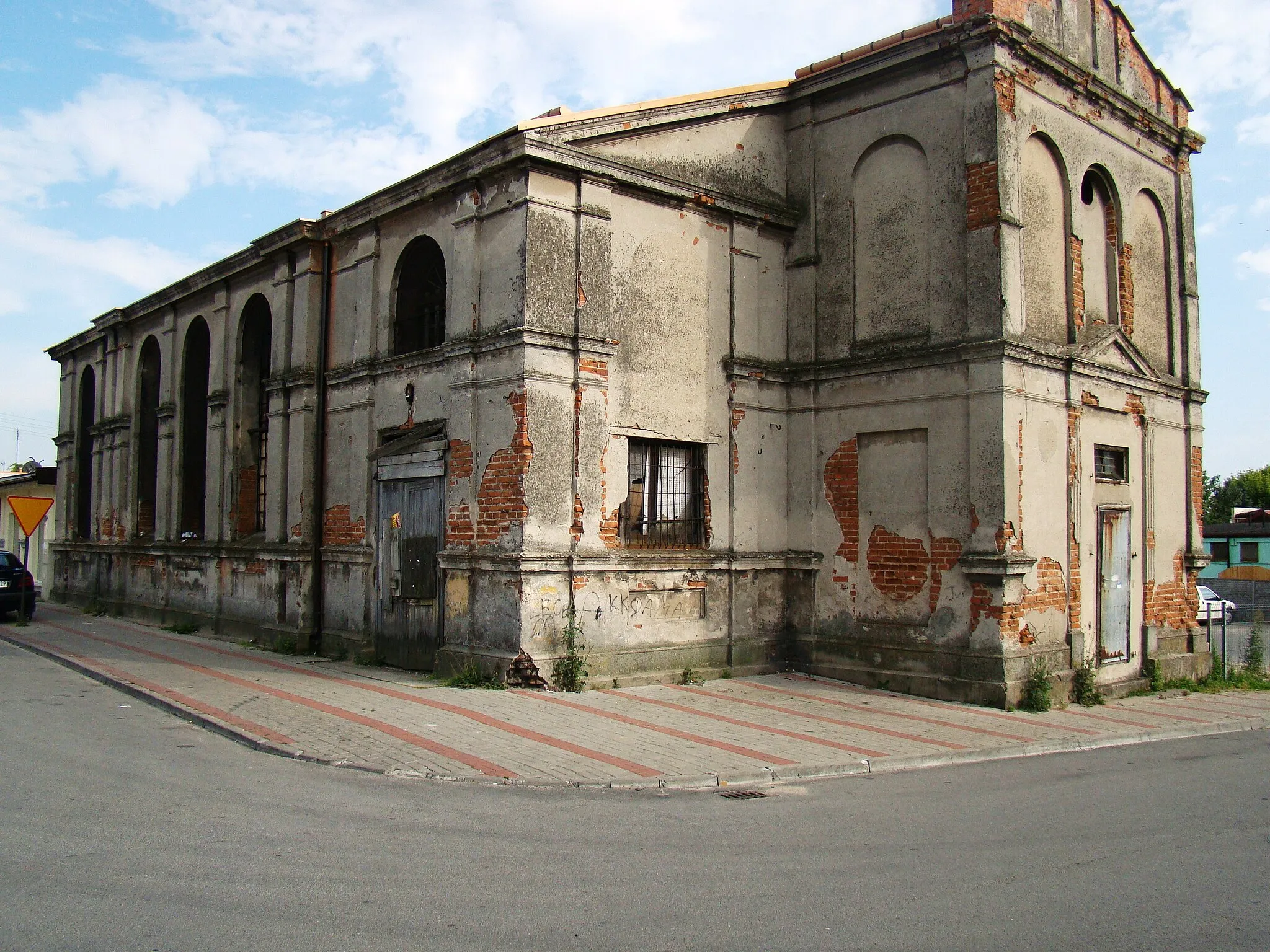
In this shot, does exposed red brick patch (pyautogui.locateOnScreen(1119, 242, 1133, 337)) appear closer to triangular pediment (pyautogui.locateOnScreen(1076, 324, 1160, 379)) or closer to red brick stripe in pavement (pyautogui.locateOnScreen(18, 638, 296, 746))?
triangular pediment (pyautogui.locateOnScreen(1076, 324, 1160, 379))

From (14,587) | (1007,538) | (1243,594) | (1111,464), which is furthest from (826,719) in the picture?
→ (1243,594)

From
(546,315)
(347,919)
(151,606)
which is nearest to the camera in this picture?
(347,919)

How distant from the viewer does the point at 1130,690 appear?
1327cm

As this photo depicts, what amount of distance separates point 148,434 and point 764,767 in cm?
1841

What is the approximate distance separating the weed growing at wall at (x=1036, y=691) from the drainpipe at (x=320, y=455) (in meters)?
9.68

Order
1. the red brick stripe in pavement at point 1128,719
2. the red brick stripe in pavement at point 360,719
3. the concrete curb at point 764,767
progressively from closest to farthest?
the concrete curb at point 764,767 → the red brick stripe in pavement at point 360,719 → the red brick stripe in pavement at point 1128,719

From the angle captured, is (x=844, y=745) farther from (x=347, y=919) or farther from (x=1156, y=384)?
(x=1156, y=384)

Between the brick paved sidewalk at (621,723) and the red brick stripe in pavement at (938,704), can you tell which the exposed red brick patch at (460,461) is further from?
the red brick stripe in pavement at (938,704)

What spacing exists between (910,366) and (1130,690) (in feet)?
17.8

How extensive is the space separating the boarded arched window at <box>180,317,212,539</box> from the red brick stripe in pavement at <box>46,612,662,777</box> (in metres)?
5.70

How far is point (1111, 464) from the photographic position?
13.4 m

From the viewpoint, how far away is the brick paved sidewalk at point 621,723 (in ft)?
25.7

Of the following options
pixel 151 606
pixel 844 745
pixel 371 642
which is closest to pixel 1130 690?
pixel 844 745

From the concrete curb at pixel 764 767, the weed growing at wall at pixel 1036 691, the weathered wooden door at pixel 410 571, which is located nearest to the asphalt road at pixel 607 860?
the concrete curb at pixel 764 767
